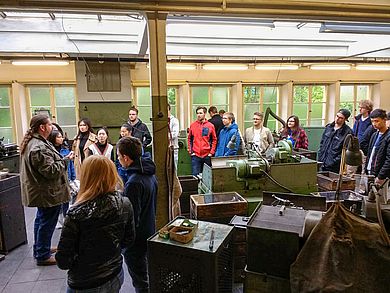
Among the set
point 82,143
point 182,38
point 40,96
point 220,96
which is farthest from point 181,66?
point 82,143

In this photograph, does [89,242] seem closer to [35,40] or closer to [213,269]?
[213,269]

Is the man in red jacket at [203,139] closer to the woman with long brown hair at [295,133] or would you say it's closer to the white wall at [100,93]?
the woman with long brown hair at [295,133]

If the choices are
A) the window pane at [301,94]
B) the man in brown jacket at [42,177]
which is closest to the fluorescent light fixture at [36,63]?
the man in brown jacket at [42,177]

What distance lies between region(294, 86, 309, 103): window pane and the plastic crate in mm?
6026

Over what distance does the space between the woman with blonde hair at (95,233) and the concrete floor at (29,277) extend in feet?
3.39

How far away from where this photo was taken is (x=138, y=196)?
6.31 ft

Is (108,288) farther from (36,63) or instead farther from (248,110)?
(248,110)

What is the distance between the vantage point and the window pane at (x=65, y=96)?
6.02m

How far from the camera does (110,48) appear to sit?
434 centimetres

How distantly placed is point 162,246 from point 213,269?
299mm

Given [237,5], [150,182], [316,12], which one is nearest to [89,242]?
[150,182]

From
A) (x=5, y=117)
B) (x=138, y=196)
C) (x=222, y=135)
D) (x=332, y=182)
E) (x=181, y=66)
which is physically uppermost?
(x=181, y=66)

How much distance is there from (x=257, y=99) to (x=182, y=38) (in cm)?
296

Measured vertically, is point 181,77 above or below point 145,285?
above
